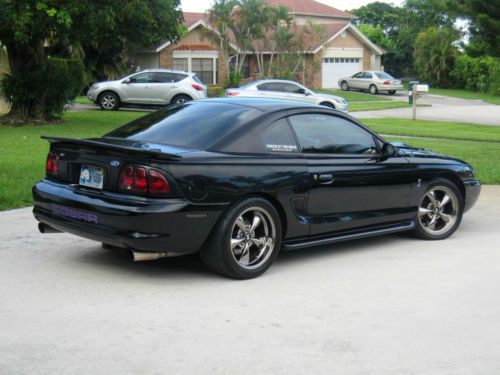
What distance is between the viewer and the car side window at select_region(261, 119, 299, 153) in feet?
22.9

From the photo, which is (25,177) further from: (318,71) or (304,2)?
(304,2)

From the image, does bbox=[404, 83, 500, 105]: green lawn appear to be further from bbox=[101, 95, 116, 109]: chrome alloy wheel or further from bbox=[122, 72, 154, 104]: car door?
bbox=[101, 95, 116, 109]: chrome alloy wheel

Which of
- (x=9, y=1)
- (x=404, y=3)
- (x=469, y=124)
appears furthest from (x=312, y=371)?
(x=404, y=3)

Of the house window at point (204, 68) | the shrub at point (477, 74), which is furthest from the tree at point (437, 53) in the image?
the house window at point (204, 68)

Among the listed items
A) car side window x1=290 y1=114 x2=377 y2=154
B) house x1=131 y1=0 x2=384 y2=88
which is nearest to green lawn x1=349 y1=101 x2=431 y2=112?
house x1=131 y1=0 x2=384 y2=88

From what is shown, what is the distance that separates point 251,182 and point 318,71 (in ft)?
162

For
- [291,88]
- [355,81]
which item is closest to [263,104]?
[291,88]

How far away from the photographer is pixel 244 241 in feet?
21.6

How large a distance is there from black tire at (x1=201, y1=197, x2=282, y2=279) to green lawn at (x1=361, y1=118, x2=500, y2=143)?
590 inches

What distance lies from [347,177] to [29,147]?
10434mm

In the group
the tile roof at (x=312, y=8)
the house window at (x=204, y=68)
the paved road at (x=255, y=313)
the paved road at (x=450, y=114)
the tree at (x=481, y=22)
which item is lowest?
the paved road at (x=450, y=114)

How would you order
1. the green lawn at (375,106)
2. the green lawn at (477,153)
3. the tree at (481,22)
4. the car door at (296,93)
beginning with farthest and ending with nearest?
the green lawn at (375,106) → the car door at (296,93) → the tree at (481,22) → the green lawn at (477,153)

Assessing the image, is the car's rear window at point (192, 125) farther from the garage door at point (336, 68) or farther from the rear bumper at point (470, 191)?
the garage door at point (336, 68)

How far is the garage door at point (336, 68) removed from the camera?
56719 millimetres
